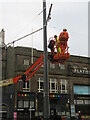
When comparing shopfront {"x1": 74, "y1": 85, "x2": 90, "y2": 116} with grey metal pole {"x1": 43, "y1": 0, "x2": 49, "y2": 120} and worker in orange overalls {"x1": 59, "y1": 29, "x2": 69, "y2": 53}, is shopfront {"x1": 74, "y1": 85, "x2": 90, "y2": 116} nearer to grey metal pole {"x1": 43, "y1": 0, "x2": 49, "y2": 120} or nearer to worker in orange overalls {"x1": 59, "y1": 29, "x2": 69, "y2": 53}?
worker in orange overalls {"x1": 59, "y1": 29, "x2": 69, "y2": 53}

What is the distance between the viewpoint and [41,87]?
41.1 metres

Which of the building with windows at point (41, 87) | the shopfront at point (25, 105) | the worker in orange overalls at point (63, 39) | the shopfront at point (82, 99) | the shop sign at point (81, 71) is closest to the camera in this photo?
the worker in orange overalls at point (63, 39)

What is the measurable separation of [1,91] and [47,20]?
98.5ft

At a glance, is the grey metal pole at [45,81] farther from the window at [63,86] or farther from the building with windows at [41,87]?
the window at [63,86]

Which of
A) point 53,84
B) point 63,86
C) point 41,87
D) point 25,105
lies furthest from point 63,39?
point 63,86

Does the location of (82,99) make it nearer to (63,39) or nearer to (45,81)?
(63,39)

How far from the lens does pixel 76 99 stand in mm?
44500

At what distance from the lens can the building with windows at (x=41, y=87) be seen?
38.8 m

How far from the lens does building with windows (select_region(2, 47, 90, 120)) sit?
38.8 metres

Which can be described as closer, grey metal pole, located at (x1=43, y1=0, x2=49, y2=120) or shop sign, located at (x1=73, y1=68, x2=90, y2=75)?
grey metal pole, located at (x1=43, y1=0, x2=49, y2=120)

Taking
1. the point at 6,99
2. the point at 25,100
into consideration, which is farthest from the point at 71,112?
the point at 6,99

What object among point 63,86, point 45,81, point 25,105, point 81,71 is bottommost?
point 25,105

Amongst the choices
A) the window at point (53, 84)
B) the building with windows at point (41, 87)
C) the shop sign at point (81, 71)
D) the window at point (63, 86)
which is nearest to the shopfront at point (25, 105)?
the building with windows at point (41, 87)

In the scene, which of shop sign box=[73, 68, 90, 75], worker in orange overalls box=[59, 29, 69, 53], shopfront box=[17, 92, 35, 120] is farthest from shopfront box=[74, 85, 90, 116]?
worker in orange overalls box=[59, 29, 69, 53]
